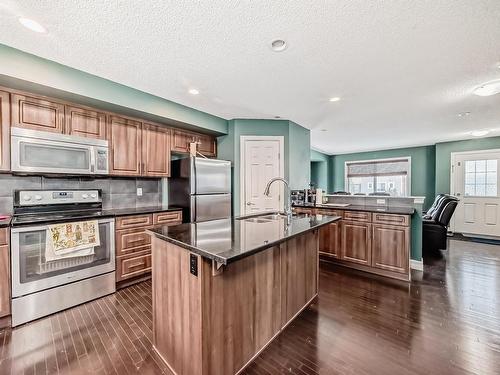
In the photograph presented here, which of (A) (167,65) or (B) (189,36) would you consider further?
(A) (167,65)

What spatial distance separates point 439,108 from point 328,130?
1.93 m

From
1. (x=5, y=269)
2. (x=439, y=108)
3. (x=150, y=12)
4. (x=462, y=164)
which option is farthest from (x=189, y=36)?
(x=462, y=164)

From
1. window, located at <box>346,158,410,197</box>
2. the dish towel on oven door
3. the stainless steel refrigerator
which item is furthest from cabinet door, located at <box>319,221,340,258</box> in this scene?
window, located at <box>346,158,410,197</box>

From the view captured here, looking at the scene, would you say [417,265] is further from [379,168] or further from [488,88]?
[379,168]

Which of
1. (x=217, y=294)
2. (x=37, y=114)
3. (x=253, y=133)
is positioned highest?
(x=253, y=133)

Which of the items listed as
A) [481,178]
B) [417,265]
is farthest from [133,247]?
[481,178]

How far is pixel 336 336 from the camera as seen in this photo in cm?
194

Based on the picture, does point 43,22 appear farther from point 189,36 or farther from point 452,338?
point 452,338

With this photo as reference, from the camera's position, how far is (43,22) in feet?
5.56

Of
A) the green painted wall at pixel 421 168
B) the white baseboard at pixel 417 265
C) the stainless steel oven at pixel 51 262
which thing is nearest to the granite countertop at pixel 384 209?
the white baseboard at pixel 417 265

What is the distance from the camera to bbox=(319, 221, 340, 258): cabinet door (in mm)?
3695

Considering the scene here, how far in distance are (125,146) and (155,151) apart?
0.43 metres

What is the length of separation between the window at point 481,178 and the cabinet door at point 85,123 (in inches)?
317

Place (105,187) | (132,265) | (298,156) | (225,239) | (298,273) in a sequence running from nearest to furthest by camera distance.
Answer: (225,239)
(298,273)
(132,265)
(105,187)
(298,156)
